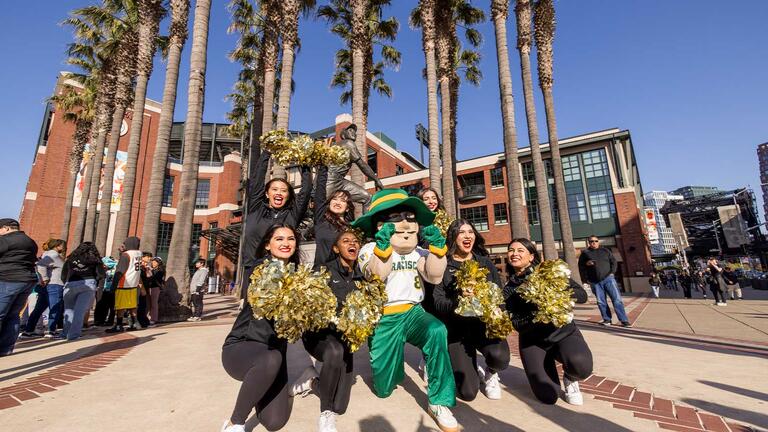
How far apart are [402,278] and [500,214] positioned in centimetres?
2767

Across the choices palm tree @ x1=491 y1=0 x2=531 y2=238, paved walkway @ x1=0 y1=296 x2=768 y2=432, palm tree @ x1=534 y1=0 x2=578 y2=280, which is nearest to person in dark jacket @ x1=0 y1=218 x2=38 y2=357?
paved walkway @ x1=0 y1=296 x2=768 y2=432

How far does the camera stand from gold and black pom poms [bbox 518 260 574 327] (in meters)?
2.99

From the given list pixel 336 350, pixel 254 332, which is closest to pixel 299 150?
pixel 254 332

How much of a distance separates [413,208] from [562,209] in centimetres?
1166

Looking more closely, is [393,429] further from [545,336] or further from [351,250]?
[545,336]

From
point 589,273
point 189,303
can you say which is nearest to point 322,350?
point 589,273

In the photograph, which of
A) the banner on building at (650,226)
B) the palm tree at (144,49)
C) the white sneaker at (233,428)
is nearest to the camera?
the white sneaker at (233,428)

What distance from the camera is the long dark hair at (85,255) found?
641 centimetres

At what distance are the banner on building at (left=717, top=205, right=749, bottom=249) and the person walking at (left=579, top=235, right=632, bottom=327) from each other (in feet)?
106

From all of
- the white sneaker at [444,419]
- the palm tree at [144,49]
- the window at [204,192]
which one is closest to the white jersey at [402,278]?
the white sneaker at [444,419]

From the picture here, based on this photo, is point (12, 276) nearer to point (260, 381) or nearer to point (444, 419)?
point (260, 381)

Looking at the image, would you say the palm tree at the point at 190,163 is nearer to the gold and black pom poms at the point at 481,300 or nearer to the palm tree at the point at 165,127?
the palm tree at the point at 165,127

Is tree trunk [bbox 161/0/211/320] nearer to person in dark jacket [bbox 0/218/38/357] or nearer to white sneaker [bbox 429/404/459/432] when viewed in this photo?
person in dark jacket [bbox 0/218/38/357]

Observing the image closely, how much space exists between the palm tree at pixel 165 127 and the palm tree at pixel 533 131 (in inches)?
482
